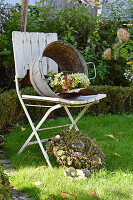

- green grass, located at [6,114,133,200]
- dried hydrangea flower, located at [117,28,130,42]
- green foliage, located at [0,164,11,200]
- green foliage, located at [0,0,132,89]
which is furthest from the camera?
green foliage, located at [0,0,132,89]

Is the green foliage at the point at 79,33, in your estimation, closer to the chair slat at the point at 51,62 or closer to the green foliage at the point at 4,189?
the chair slat at the point at 51,62

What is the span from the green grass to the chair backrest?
879 mm

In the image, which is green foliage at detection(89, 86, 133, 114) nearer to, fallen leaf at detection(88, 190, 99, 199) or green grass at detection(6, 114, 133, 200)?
green grass at detection(6, 114, 133, 200)

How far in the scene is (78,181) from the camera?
2.56 metres

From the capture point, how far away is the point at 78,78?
3.21m

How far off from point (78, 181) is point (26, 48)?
158 cm

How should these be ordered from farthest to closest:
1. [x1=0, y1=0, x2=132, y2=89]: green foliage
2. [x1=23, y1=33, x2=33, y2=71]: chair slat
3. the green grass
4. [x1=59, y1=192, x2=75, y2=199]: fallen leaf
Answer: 1. [x1=0, y1=0, x2=132, y2=89]: green foliage
2. [x1=23, y1=33, x2=33, y2=71]: chair slat
3. the green grass
4. [x1=59, y1=192, x2=75, y2=199]: fallen leaf

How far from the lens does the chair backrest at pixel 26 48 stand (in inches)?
128

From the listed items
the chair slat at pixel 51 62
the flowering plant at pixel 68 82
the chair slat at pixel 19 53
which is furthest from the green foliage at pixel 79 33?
the flowering plant at pixel 68 82

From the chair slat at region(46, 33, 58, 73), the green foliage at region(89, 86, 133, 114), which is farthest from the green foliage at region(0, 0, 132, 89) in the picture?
the chair slat at region(46, 33, 58, 73)

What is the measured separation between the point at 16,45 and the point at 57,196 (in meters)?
1.69

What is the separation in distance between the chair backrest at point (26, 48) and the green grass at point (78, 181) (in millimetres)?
879

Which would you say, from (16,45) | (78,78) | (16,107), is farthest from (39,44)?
(16,107)

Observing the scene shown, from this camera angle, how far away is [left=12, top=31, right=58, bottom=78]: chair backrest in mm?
3252
